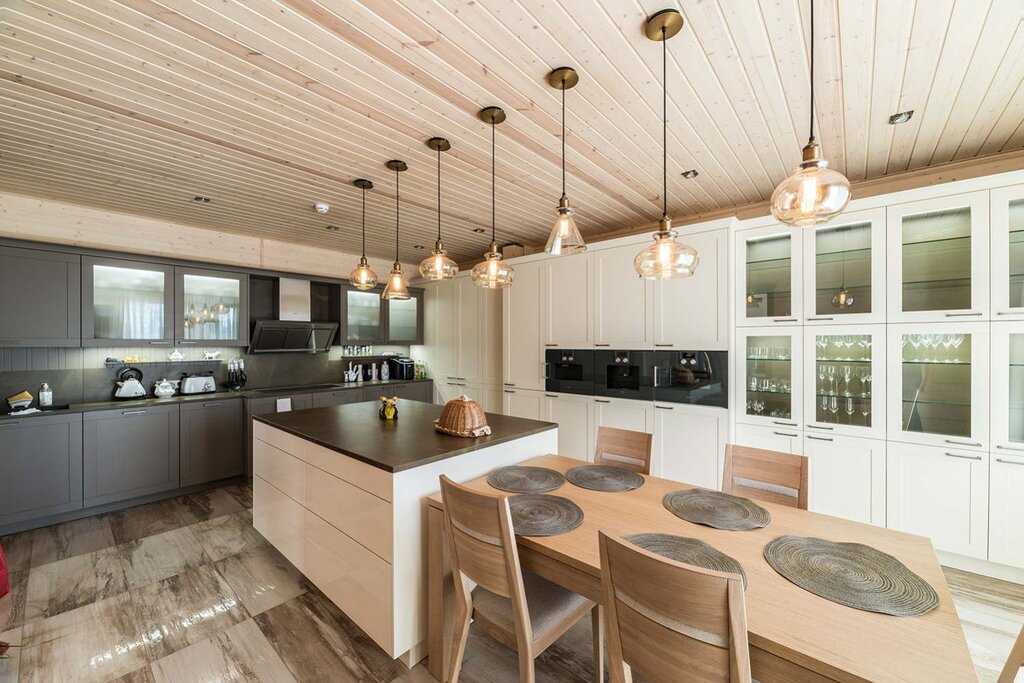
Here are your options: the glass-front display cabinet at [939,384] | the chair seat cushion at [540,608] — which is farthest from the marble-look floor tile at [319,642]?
the glass-front display cabinet at [939,384]

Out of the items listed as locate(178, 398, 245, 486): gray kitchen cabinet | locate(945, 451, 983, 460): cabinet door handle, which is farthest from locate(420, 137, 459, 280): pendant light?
locate(945, 451, 983, 460): cabinet door handle

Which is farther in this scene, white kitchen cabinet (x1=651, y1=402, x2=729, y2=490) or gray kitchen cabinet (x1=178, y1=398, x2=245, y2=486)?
gray kitchen cabinet (x1=178, y1=398, x2=245, y2=486)

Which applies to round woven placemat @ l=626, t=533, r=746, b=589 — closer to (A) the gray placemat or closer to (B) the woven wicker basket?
(A) the gray placemat

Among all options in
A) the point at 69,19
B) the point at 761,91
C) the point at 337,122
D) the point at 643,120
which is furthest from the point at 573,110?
the point at 69,19

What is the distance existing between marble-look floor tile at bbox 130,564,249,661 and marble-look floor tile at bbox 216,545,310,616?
50 millimetres

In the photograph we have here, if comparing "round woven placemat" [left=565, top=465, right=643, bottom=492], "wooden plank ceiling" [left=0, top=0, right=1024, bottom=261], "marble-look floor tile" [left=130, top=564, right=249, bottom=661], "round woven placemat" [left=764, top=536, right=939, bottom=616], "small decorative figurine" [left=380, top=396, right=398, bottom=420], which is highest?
"wooden plank ceiling" [left=0, top=0, right=1024, bottom=261]

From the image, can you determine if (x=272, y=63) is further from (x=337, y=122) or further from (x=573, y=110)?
(x=573, y=110)

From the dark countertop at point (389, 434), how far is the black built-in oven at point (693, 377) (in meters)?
1.34

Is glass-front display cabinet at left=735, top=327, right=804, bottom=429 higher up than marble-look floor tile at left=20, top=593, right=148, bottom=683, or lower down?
higher up

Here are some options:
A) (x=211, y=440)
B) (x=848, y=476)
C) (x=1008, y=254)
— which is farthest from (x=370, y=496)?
(x=1008, y=254)

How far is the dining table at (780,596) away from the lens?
83 cm

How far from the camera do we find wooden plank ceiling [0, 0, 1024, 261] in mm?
1499

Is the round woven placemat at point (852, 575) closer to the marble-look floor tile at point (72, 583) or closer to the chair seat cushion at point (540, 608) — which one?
the chair seat cushion at point (540, 608)

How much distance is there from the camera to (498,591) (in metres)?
1.34
